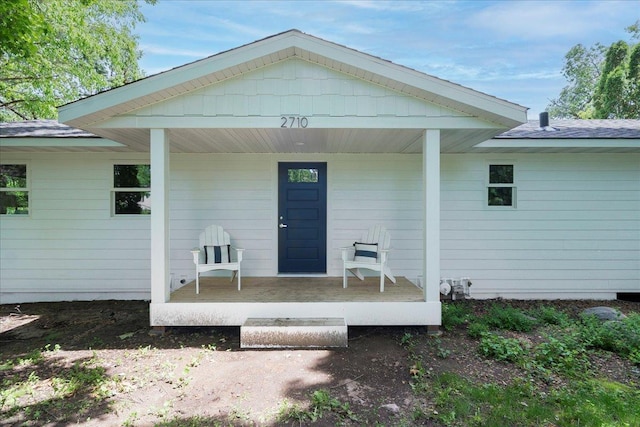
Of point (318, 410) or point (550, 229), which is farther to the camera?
point (550, 229)

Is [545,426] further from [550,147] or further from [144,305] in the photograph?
[144,305]

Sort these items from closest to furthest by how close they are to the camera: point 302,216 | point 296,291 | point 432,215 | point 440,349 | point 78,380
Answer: point 78,380
point 440,349
point 432,215
point 296,291
point 302,216

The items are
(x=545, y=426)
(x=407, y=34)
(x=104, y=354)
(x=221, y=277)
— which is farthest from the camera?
(x=407, y=34)

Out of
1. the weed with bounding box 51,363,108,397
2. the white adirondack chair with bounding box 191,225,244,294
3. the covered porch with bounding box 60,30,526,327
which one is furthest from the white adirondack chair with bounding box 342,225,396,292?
the weed with bounding box 51,363,108,397

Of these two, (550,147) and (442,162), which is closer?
(550,147)

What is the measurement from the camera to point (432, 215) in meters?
3.99

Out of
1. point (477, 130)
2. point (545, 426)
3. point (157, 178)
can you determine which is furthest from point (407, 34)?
point (545, 426)

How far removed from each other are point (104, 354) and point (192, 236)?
2.50 m

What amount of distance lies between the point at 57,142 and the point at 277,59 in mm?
3835

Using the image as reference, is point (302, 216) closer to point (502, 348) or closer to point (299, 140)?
point (299, 140)

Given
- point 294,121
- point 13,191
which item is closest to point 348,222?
point 294,121

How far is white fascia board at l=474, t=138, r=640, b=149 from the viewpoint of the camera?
5.12 m

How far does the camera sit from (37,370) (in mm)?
3227

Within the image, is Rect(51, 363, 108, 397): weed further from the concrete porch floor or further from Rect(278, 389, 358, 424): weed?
Rect(278, 389, 358, 424): weed
